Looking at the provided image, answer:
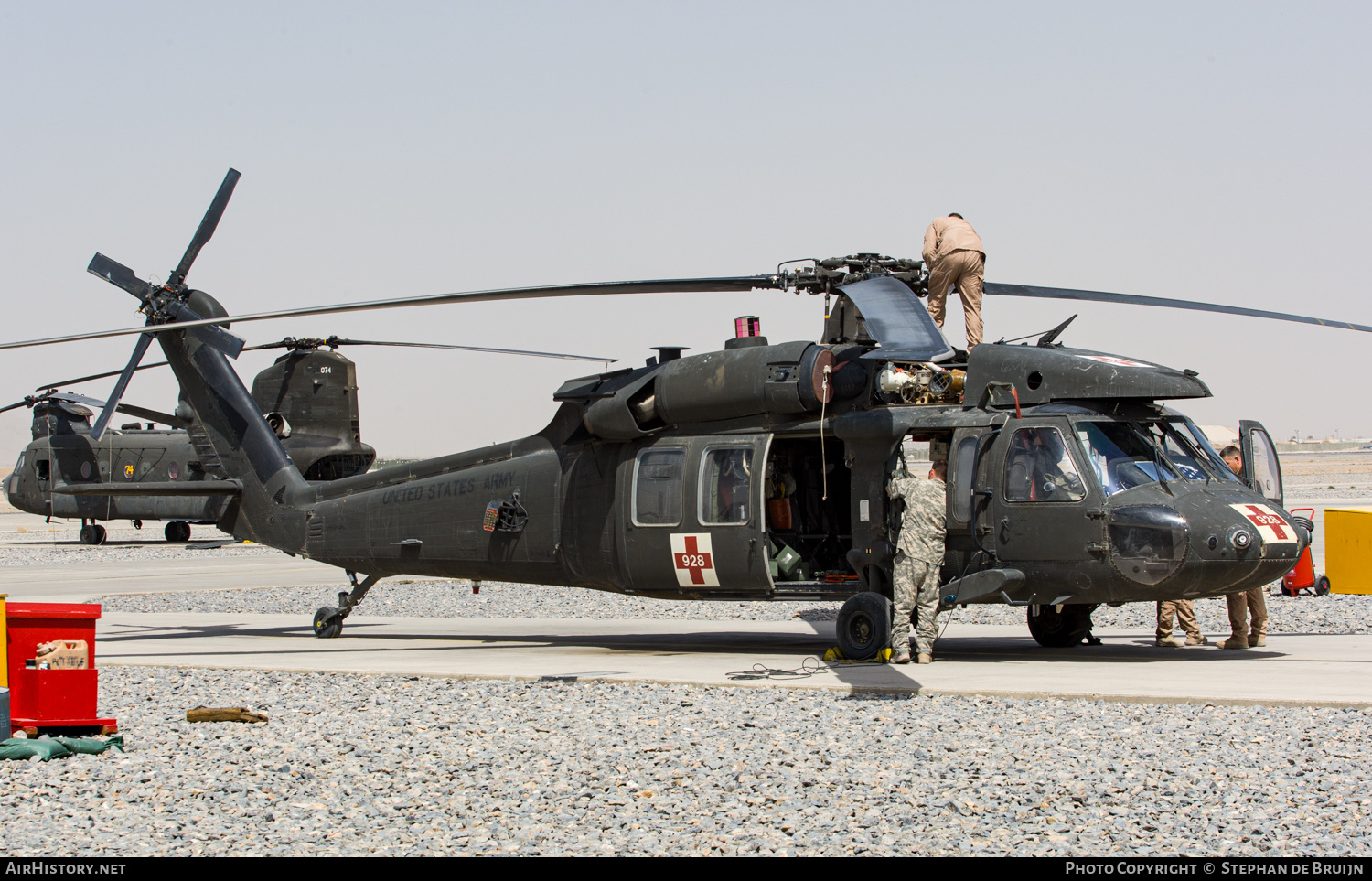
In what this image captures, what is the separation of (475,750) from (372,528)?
6265 mm

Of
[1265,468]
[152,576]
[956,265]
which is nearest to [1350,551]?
[1265,468]

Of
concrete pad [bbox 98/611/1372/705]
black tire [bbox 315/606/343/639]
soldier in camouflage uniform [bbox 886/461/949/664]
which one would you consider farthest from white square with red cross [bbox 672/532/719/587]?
black tire [bbox 315/606/343/639]

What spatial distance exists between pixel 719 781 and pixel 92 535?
3161 centimetres

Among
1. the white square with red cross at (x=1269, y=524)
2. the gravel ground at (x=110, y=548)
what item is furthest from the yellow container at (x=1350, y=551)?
the gravel ground at (x=110, y=548)

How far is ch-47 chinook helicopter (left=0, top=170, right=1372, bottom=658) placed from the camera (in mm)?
8992

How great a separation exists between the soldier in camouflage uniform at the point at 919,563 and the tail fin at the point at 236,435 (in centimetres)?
693

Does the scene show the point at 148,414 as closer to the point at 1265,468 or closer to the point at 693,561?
the point at 693,561

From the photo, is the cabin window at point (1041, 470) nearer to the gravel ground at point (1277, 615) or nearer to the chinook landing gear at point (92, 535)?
the gravel ground at point (1277, 615)

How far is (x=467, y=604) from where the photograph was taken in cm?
1730

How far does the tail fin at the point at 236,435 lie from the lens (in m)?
13.4

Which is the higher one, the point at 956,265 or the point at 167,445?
the point at 956,265
